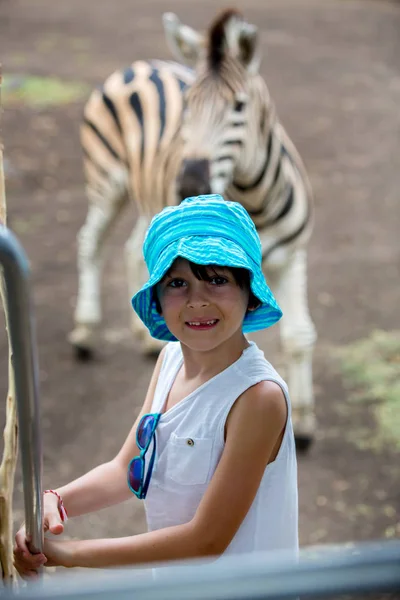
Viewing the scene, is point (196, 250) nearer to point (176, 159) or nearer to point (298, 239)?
point (298, 239)

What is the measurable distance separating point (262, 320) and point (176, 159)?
8.75 ft

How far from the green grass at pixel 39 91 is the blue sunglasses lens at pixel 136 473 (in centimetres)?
885

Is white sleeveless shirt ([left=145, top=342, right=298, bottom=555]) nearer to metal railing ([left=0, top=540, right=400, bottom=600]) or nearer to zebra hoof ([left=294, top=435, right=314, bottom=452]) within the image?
metal railing ([left=0, top=540, right=400, bottom=600])

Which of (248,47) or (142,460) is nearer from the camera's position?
(142,460)

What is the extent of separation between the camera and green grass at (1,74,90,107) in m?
10.2

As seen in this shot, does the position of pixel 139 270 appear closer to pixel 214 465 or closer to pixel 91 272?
pixel 91 272

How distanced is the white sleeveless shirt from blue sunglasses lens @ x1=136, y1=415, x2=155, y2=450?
0.06 feet

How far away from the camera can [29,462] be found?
1.23 m

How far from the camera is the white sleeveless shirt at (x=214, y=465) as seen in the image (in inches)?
67.2

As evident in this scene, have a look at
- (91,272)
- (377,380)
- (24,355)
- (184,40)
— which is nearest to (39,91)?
(91,272)

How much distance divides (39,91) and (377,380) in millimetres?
6986

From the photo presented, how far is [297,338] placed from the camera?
4102 mm

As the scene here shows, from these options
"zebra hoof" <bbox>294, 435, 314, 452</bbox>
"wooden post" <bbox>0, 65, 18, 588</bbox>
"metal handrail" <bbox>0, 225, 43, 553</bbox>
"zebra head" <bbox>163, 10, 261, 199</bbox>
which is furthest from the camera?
"zebra hoof" <bbox>294, 435, 314, 452</bbox>

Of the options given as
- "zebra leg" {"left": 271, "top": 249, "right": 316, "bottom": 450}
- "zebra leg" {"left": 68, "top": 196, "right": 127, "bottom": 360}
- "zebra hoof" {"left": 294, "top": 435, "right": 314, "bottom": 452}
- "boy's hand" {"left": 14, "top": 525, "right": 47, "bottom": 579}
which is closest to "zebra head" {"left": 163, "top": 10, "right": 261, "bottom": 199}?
"zebra leg" {"left": 271, "top": 249, "right": 316, "bottom": 450}
